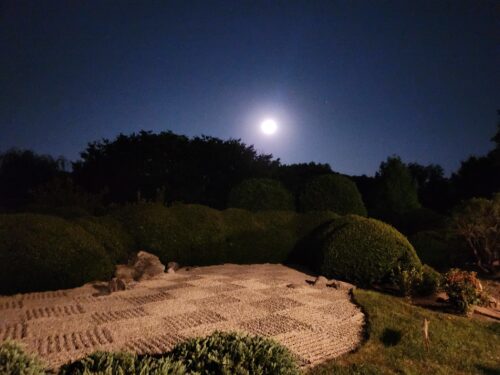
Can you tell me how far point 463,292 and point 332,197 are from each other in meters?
7.94

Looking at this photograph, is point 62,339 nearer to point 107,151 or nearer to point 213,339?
point 213,339

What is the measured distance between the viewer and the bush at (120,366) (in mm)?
2762

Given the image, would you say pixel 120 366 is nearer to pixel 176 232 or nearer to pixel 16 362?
pixel 16 362

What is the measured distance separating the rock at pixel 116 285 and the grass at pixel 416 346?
14.9ft

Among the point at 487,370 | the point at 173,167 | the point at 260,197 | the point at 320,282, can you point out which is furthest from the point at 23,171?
the point at 487,370

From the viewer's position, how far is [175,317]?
18.7ft

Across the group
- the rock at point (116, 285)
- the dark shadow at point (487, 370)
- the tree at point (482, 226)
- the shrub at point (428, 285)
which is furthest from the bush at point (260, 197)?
the dark shadow at point (487, 370)

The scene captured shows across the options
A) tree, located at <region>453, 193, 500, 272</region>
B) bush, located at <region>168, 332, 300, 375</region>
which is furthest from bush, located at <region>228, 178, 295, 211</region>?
bush, located at <region>168, 332, 300, 375</region>

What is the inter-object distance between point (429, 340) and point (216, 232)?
6.54 metres

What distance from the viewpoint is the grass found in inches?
176

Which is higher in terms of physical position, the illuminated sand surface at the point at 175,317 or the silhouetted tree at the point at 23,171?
the silhouetted tree at the point at 23,171

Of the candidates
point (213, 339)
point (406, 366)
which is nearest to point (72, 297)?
point (213, 339)

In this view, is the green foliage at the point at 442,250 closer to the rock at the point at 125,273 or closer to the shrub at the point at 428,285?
the shrub at the point at 428,285

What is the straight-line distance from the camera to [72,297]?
6820 mm
